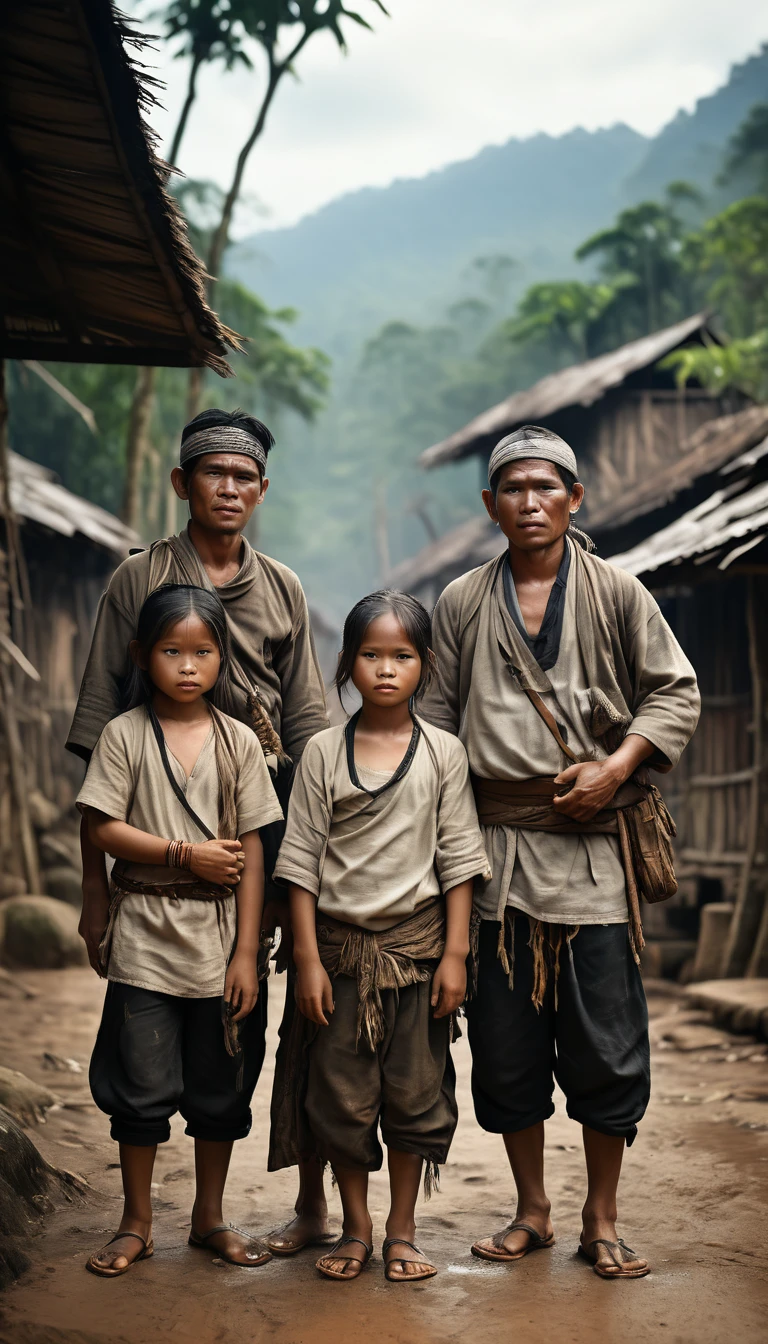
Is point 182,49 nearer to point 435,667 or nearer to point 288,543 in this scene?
point 435,667

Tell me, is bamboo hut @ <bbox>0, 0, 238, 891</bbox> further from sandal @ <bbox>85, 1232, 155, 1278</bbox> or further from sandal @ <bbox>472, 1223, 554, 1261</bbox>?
sandal @ <bbox>472, 1223, 554, 1261</bbox>

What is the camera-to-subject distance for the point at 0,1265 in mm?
2904

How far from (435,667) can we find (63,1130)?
255cm

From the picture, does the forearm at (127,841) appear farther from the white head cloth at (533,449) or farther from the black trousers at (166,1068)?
the white head cloth at (533,449)

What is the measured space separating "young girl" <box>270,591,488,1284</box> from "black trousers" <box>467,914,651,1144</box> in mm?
133

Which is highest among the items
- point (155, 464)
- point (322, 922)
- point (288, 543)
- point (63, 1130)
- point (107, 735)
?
point (288, 543)

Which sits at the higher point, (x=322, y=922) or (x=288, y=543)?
(x=288, y=543)

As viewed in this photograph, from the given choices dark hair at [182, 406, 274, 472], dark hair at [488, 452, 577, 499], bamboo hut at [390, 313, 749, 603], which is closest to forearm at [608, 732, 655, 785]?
dark hair at [488, 452, 577, 499]

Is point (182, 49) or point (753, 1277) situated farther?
point (182, 49)

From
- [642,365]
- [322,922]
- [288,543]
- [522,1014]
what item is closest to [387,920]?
[322,922]

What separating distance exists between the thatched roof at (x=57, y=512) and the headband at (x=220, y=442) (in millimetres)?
7159

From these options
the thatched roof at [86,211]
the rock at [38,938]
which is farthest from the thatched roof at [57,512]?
the thatched roof at [86,211]

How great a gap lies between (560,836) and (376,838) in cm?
50

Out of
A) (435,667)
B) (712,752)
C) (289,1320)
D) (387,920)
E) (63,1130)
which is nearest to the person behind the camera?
(289,1320)
